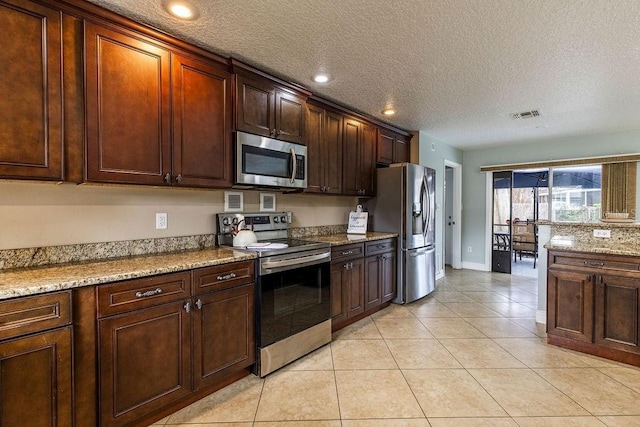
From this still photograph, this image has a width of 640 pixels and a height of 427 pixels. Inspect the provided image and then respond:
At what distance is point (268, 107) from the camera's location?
8.54 feet

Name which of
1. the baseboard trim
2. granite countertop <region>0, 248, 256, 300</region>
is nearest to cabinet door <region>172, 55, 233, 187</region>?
granite countertop <region>0, 248, 256, 300</region>

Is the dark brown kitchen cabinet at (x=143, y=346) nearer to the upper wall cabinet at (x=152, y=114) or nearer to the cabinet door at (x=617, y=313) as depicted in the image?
the upper wall cabinet at (x=152, y=114)

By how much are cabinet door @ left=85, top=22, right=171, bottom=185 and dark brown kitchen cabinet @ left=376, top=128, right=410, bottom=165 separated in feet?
8.84

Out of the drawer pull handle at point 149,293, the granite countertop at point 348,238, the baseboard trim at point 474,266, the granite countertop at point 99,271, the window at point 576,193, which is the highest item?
the window at point 576,193

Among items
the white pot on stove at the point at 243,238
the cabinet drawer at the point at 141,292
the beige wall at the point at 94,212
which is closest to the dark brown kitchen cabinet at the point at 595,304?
the white pot on stove at the point at 243,238

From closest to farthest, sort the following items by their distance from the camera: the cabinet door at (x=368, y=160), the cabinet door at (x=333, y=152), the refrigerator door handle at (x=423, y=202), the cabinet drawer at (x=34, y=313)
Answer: the cabinet drawer at (x=34, y=313) < the cabinet door at (x=333, y=152) < the cabinet door at (x=368, y=160) < the refrigerator door handle at (x=423, y=202)

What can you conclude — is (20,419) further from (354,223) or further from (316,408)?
(354,223)

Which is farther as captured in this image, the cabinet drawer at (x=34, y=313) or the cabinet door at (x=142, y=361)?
the cabinet door at (x=142, y=361)

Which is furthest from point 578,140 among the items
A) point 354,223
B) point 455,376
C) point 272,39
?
point 272,39

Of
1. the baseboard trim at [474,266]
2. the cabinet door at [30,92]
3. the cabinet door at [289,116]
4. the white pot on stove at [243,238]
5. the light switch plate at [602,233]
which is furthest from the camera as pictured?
the baseboard trim at [474,266]

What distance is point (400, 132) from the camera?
443 cm

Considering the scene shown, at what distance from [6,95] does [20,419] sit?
145 cm

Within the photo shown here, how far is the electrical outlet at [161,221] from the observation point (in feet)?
7.46

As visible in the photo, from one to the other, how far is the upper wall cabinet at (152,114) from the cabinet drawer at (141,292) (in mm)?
635
